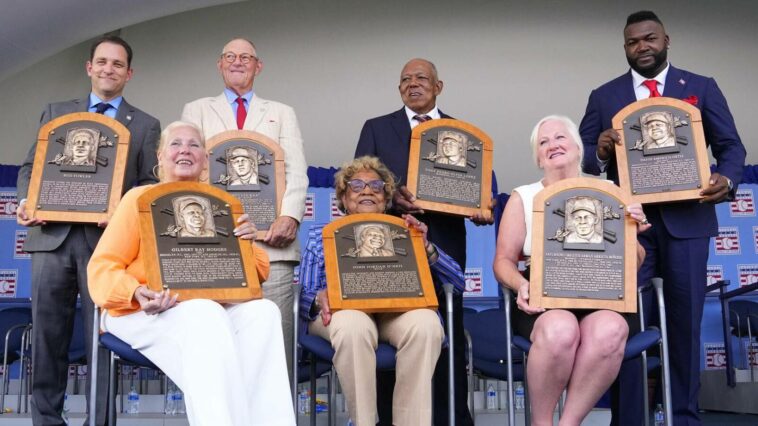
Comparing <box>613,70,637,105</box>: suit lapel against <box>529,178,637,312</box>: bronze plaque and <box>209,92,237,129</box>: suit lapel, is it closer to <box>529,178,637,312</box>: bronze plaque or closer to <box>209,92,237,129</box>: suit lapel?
<box>529,178,637,312</box>: bronze plaque

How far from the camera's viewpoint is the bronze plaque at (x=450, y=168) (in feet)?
12.9

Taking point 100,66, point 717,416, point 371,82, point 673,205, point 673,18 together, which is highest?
point 673,18

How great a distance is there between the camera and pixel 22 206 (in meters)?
3.70

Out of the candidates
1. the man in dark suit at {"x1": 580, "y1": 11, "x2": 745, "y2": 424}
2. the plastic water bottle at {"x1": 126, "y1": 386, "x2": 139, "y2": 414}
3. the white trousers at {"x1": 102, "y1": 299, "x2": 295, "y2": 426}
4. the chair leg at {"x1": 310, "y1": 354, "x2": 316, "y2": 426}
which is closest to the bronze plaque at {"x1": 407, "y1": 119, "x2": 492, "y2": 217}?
the man in dark suit at {"x1": 580, "y1": 11, "x2": 745, "y2": 424}

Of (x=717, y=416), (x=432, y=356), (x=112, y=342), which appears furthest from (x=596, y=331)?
(x=717, y=416)

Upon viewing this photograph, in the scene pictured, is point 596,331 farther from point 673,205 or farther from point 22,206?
point 22,206

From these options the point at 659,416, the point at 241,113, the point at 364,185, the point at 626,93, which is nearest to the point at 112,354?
the point at 364,185

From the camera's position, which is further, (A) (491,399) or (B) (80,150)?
(A) (491,399)

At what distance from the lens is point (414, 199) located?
12.8 feet

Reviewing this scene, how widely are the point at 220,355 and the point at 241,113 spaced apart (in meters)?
1.65

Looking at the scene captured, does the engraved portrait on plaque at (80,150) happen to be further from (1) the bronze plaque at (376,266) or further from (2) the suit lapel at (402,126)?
(2) the suit lapel at (402,126)

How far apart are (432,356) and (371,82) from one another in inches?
230

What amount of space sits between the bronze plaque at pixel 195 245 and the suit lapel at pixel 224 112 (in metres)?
0.90

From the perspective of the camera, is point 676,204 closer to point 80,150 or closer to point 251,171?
point 251,171
